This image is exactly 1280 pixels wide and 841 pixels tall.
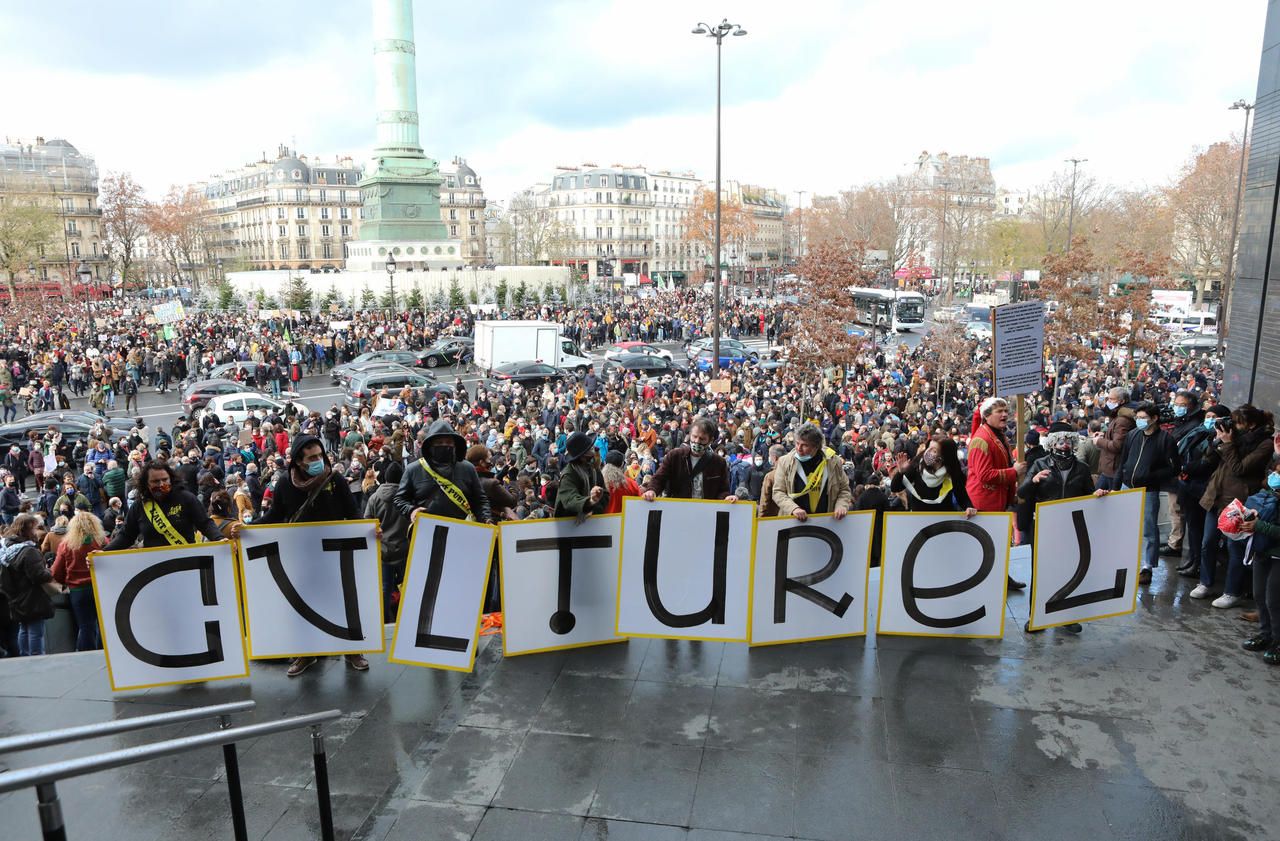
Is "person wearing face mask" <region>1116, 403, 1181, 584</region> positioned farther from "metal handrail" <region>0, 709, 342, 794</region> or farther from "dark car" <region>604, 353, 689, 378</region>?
"dark car" <region>604, 353, 689, 378</region>

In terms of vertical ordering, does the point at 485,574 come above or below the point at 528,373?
above

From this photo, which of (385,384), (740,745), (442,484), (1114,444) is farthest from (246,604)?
(385,384)

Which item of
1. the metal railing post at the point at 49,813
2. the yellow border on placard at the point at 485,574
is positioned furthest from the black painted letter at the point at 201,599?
the metal railing post at the point at 49,813

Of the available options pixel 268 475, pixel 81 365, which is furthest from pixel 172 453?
pixel 81 365

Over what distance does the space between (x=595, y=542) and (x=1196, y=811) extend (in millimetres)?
3861

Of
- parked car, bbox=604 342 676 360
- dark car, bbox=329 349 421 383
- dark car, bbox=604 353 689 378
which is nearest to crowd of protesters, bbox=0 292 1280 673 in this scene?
dark car, bbox=329 349 421 383

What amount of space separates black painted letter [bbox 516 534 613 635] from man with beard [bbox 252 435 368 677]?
53.9 inches

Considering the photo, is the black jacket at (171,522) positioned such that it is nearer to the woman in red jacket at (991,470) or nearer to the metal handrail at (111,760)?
the metal handrail at (111,760)

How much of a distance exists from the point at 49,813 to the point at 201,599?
3.59 meters

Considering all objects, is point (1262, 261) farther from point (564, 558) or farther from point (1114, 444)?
point (564, 558)

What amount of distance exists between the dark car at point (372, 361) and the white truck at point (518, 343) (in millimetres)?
3592

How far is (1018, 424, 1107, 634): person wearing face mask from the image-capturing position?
21.4 ft

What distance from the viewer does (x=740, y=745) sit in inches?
194

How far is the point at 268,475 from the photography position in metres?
12.8
